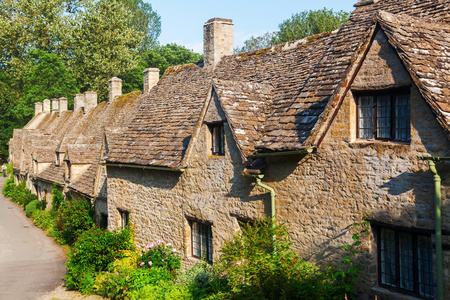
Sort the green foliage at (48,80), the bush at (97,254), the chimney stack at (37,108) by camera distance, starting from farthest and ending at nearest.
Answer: the chimney stack at (37,108) < the green foliage at (48,80) < the bush at (97,254)

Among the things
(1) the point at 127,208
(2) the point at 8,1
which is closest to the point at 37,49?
(2) the point at 8,1

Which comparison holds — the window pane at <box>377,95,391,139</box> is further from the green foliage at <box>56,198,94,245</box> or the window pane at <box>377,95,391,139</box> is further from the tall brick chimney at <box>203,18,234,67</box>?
the green foliage at <box>56,198,94,245</box>

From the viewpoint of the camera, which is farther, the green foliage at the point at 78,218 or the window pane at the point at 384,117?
the green foliage at the point at 78,218

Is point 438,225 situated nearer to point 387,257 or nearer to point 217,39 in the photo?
point 387,257

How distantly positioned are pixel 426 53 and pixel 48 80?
174ft

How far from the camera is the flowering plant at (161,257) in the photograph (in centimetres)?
1325

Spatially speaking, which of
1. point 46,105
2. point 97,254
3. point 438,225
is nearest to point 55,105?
point 46,105

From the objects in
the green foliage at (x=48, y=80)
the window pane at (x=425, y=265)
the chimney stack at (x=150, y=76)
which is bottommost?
the window pane at (x=425, y=265)

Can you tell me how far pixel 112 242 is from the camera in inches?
593

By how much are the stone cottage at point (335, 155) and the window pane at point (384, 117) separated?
21 millimetres

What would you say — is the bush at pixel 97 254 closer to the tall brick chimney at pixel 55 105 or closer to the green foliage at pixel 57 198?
the green foliage at pixel 57 198

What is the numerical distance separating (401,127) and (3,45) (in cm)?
6186

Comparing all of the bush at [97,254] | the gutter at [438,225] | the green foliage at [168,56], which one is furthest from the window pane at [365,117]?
the green foliage at [168,56]

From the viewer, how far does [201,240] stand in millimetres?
12875
